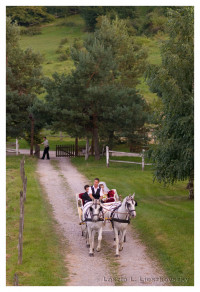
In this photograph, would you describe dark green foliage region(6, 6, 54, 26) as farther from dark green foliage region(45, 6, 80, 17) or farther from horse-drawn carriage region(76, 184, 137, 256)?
horse-drawn carriage region(76, 184, 137, 256)

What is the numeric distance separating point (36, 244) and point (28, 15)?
7380 centimetres

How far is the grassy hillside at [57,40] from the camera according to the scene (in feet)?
236

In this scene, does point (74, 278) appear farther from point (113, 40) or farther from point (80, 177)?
point (113, 40)

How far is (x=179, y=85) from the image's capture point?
16547 millimetres

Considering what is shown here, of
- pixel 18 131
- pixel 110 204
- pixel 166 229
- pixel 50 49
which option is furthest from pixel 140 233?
pixel 50 49

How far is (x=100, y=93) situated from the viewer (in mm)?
33844

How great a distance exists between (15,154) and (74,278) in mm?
28340

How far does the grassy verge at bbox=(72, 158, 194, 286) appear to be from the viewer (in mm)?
13703

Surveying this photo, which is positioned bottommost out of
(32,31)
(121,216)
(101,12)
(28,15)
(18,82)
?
(121,216)

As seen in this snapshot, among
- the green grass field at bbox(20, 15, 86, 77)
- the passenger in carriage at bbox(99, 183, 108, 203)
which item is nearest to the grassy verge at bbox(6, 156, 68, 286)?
the passenger in carriage at bbox(99, 183, 108, 203)

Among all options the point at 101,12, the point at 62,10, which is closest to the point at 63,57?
the point at 101,12

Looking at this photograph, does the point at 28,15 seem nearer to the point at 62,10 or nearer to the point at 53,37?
the point at 53,37

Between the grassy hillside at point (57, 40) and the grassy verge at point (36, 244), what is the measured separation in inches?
1854

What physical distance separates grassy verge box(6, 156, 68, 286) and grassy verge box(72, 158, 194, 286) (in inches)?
124
